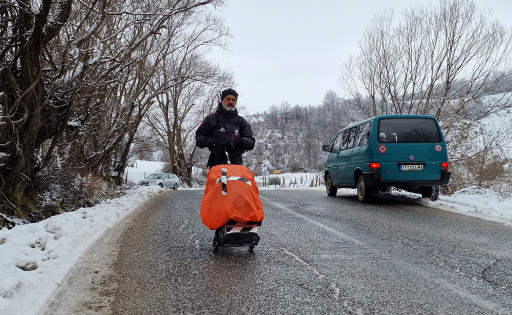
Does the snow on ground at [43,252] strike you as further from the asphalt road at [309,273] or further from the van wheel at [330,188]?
the van wheel at [330,188]

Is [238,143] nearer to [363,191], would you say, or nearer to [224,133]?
[224,133]

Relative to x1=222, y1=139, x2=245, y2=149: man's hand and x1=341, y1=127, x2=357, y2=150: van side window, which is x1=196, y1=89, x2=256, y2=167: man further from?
x1=341, y1=127, x2=357, y2=150: van side window

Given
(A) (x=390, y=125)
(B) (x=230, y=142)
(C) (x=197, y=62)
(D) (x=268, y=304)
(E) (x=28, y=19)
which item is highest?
(C) (x=197, y=62)

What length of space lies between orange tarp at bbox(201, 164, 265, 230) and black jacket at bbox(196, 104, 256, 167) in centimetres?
40

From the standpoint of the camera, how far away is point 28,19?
626 cm

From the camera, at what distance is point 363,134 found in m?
9.30

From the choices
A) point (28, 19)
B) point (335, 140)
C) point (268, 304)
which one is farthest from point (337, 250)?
point (335, 140)

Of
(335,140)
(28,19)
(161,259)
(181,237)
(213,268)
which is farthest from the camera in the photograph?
(335,140)

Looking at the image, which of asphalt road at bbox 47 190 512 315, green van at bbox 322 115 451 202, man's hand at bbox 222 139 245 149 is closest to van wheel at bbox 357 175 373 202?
green van at bbox 322 115 451 202

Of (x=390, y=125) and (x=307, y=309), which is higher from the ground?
(x=390, y=125)

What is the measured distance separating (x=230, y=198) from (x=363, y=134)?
20.5 feet

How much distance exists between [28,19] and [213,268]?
5.49 meters

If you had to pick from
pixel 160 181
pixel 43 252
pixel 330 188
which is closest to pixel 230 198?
pixel 43 252

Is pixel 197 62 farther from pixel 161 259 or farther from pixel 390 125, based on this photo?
pixel 161 259
